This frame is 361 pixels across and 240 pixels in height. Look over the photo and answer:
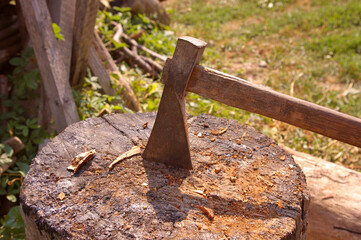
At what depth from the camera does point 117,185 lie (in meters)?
1.61

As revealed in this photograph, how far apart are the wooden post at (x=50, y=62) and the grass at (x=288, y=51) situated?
5.19 ft

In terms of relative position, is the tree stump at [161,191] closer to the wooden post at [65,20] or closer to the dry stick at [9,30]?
the wooden post at [65,20]

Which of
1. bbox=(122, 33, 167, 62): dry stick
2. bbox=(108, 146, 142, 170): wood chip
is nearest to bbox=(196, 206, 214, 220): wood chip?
bbox=(108, 146, 142, 170): wood chip

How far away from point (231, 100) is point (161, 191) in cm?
58

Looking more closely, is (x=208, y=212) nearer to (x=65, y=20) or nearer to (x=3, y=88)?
(x=65, y=20)

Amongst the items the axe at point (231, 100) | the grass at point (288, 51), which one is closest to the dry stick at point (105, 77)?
the grass at point (288, 51)

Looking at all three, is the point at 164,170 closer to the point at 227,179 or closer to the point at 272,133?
the point at 227,179

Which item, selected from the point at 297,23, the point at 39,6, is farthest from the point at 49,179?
the point at 297,23

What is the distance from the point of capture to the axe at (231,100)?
1.59 meters

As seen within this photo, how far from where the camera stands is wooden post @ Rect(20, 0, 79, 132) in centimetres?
266

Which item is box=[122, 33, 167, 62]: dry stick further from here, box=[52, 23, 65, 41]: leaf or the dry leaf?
the dry leaf

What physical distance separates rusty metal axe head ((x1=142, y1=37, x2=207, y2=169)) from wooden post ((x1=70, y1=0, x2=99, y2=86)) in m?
1.64

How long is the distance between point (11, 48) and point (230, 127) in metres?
2.73

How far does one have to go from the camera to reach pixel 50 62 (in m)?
2.67
